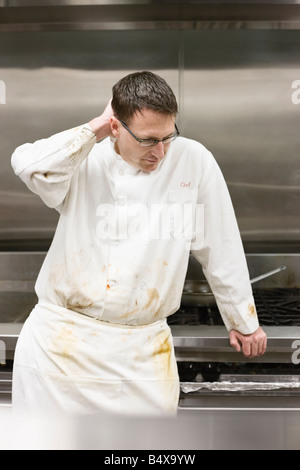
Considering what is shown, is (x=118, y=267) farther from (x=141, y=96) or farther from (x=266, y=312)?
(x=266, y=312)

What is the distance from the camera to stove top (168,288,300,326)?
5.18ft

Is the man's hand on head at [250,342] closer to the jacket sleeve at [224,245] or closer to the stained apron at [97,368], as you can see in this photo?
the jacket sleeve at [224,245]

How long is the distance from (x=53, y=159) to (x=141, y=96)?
25 centimetres

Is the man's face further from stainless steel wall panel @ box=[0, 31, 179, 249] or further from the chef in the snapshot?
stainless steel wall panel @ box=[0, 31, 179, 249]

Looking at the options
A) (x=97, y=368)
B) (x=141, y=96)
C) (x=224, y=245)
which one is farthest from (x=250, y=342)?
(x=141, y=96)

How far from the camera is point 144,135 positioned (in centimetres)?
110

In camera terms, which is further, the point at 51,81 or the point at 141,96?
the point at 51,81

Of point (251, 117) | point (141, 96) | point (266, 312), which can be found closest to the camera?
point (141, 96)

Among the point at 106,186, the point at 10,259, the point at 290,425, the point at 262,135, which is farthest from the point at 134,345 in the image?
the point at 262,135

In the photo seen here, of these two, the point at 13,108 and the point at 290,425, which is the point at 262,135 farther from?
the point at 290,425

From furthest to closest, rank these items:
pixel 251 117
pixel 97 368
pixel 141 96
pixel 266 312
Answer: pixel 251 117, pixel 266 312, pixel 97 368, pixel 141 96

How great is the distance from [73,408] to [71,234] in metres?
0.44

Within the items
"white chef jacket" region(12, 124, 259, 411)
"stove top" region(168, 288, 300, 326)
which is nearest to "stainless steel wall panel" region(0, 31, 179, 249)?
"stove top" region(168, 288, 300, 326)
